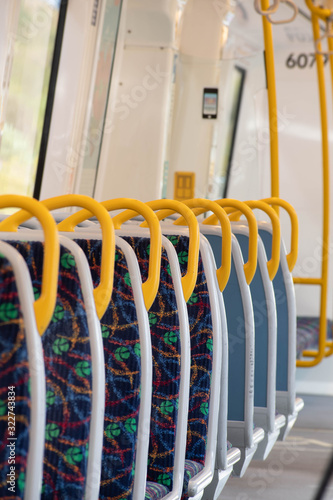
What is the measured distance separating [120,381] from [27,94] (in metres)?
2.54

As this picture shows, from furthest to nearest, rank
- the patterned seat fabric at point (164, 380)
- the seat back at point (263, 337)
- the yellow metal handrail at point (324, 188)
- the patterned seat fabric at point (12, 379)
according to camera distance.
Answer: the yellow metal handrail at point (324, 188) < the seat back at point (263, 337) < the patterned seat fabric at point (164, 380) < the patterned seat fabric at point (12, 379)

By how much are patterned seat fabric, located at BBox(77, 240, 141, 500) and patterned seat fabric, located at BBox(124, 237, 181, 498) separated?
23 centimetres

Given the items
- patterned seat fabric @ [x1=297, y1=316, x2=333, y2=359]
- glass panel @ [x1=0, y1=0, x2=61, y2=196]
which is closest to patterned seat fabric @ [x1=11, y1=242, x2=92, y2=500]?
glass panel @ [x1=0, y1=0, x2=61, y2=196]

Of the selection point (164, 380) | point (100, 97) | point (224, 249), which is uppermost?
point (100, 97)

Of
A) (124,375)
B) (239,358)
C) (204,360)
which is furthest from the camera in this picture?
(239,358)

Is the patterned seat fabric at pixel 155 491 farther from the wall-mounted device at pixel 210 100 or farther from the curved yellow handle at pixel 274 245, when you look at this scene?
the wall-mounted device at pixel 210 100

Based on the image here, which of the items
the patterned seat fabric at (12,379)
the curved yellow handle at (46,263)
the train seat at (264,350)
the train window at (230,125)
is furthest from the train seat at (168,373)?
the train window at (230,125)

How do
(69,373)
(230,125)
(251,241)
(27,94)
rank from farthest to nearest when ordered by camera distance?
1. (230,125)
2. (27,94)
3. (251,241)
4. (69,373)

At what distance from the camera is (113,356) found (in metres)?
1.72

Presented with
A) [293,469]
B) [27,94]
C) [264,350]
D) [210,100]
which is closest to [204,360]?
[264,350]

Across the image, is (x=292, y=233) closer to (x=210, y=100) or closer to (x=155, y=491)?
(x=155, y=491)

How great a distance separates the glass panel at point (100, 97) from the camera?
4281 mm

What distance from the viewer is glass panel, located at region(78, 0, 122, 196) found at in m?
4.28

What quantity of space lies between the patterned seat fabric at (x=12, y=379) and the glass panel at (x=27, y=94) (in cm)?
245
